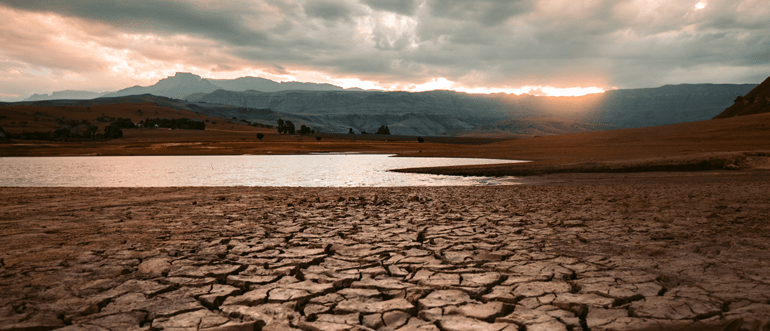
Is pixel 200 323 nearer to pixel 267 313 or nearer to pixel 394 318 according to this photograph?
pixel 267 313

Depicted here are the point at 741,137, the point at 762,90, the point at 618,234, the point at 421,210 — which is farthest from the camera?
the point at 762,90

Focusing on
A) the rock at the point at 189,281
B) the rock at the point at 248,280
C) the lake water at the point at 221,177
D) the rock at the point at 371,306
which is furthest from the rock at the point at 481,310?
the lake water at the point at 221,177

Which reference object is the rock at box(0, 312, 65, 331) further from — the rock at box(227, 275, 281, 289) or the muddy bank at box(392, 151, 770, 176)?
the muddy bank at box(392, 151, 770, 176)

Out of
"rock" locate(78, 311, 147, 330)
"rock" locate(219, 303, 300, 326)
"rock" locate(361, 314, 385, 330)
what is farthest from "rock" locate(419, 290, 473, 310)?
"rock" locate(78, 311, 147, 330)

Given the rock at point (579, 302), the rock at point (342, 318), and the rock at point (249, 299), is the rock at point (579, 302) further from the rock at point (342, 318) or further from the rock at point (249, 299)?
the rock at point (249, 299)

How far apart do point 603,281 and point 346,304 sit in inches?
117

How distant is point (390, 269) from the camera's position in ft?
17.8

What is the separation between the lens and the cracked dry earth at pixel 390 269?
12.7 ft

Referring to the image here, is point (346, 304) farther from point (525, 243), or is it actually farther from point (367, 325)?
point (525, 243)

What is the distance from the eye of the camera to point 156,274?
208 inches

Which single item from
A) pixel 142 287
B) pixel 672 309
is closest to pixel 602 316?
pixel 672 309

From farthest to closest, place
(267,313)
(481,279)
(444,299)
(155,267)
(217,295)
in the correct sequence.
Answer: (155,267) → (481,279) → (217,295) → (444,299) → (267,313)

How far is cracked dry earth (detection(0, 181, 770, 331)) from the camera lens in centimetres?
386

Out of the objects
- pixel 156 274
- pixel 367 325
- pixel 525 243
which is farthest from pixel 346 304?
pixel 525 243
